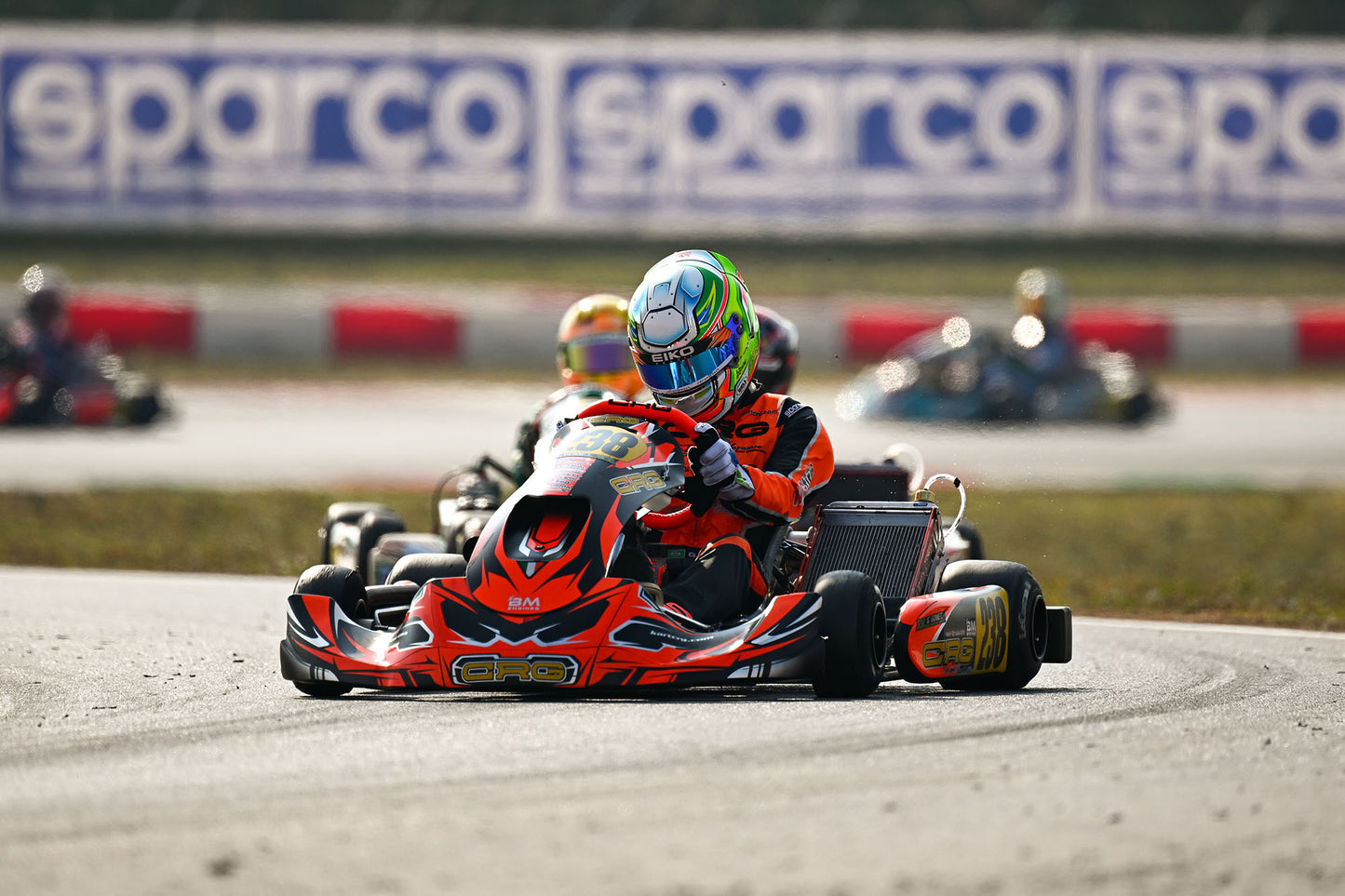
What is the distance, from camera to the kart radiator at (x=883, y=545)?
6.33 meters

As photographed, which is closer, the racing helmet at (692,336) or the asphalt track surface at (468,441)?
the racing helmet at (692,336)

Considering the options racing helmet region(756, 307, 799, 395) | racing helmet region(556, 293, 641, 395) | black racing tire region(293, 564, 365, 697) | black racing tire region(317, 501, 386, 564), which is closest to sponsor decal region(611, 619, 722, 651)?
black racing tire region(293, 564, 365, 697)

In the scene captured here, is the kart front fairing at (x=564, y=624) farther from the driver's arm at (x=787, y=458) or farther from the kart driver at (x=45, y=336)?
the kart driver at (x=45, y=336)

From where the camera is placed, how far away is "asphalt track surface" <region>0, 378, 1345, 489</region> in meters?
12.7

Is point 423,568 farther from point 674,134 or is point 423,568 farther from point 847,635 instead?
point 674,134

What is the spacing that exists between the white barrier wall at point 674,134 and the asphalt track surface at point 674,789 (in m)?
12.4

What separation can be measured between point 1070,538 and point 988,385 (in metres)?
4.40

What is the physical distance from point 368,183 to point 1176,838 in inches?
597

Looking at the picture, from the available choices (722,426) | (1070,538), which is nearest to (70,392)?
(1070,538)

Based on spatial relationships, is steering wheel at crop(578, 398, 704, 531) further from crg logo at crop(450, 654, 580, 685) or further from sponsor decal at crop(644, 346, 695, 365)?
crg logo at crop(450, 654, 580, 685)

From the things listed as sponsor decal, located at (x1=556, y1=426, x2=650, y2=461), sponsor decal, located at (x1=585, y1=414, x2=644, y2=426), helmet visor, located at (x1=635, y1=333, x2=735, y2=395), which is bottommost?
sponsor decal, located at (x1=556, y1=426, x2=650, y2=461)

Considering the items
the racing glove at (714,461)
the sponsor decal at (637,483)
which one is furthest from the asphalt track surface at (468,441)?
the sponsor decal at (637,483)

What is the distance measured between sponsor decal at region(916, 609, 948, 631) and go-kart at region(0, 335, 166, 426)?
9.66 metres

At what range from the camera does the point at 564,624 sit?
5.38 m
